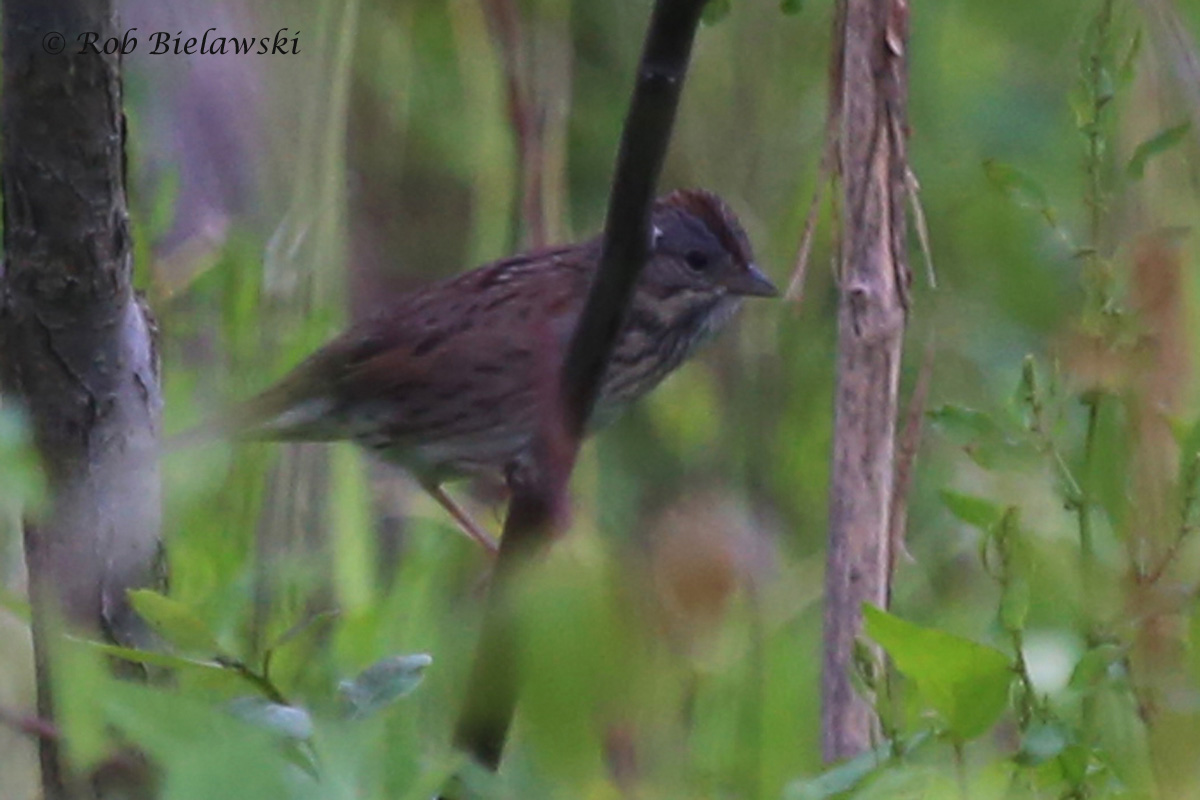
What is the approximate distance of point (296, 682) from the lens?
147 cm

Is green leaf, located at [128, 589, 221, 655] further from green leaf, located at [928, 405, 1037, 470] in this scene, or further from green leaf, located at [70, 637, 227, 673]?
green leaf, located at [928, 405, 1037, 470]

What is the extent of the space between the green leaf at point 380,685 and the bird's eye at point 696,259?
232 centimetres

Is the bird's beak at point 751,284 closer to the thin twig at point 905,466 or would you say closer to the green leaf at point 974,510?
the thin twig at point 905,466

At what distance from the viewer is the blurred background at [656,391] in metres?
0.91

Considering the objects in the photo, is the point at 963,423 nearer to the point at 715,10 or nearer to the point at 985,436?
the point at 985,436

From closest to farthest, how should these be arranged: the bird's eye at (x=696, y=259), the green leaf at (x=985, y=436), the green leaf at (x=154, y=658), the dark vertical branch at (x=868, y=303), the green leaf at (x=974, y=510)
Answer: the green leaf at (x=154, y=658) < the green leaf at (x=974, y=510) < the green leaf at (x=985, y=436) < the dark vertical branch at (x=868, y=303) < the bird's eye at (x=696, y=259)

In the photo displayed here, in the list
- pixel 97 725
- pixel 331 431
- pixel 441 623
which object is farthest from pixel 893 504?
pixel 331 431

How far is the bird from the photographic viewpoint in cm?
319

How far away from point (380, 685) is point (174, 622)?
15cm

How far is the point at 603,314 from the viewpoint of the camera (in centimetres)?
125

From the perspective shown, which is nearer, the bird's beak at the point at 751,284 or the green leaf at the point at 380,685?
the green leaf at the point at 380,685

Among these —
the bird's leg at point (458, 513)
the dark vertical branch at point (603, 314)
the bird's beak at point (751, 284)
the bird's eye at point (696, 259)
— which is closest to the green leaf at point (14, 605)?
the dark vertical branch at point (603, 314)

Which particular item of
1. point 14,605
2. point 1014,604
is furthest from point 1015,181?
point 14,605

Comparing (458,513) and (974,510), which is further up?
(974,510)
